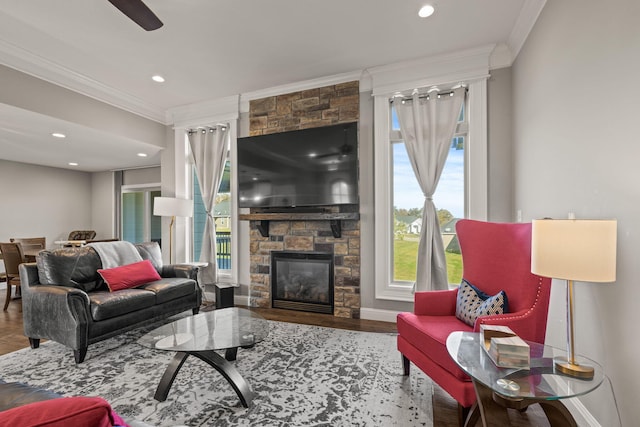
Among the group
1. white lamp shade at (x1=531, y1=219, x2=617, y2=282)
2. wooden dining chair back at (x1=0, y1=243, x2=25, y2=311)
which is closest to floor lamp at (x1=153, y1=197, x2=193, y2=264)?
wooden dining chair back at (x1=0, y1=243, x2=25, y2=311)

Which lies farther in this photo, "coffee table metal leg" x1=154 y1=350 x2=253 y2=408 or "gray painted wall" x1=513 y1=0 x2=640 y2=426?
"coffee table metal leg" x1=154 y1=350 x2=253 y2=408

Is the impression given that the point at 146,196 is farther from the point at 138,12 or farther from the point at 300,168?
the point at 138,12

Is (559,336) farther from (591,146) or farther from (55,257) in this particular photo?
(55,257)

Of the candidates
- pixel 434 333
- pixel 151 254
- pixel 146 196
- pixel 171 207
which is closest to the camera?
pixel 434 333

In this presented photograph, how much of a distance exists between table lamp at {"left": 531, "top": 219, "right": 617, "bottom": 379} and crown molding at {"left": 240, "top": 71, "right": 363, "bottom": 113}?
9.33ft

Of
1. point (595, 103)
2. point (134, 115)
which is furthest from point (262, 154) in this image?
point (595, 103)

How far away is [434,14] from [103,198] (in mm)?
7994

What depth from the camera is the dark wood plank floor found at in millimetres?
1784

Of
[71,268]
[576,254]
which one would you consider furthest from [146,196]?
[576,254]

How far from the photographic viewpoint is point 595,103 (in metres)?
1.60

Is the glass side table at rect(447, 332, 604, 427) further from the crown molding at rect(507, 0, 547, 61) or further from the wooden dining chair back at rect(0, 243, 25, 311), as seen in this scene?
the wooden dining chair back at rect(0, 243, 25, 311)

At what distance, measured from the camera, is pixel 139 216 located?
23.1 feet

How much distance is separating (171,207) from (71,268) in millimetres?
1407

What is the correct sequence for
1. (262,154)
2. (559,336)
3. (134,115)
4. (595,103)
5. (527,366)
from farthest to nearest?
(134,115), (262,154), (559,336), (595,103), (527,366)
